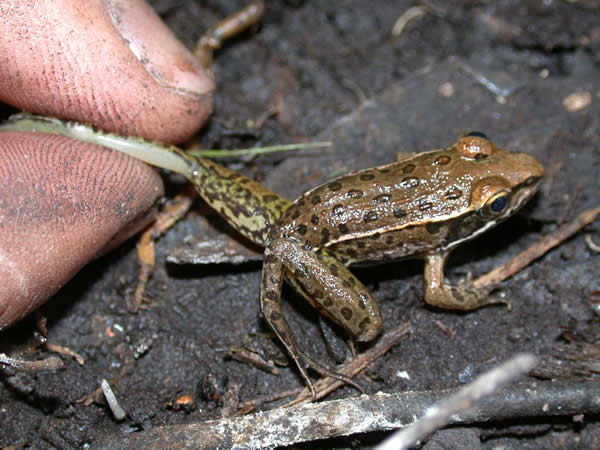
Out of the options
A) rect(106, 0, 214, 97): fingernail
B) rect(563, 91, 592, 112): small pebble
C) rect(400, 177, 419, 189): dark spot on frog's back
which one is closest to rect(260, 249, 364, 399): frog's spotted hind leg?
rect(400, 177, 419, 189): dark spot on frog's back

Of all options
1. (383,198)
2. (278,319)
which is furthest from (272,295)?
(383,198)

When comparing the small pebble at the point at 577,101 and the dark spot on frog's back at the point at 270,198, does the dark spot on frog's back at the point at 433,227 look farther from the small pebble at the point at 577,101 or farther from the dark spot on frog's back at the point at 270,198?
the small pebble at the point at 577,101

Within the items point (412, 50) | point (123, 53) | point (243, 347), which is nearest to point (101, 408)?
point (243, 347)

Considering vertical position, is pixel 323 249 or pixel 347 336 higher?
pixel 323 249

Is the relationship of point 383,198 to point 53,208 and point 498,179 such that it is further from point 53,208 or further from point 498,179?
point 53,208

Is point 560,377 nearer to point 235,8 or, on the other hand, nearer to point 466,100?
point 466,100

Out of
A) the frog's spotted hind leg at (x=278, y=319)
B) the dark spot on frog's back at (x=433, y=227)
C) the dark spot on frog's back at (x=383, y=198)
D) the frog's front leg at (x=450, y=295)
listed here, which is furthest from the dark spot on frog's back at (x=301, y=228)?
the frog's front leg at (x=450, y=295)

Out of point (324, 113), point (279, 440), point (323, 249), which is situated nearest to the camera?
point (279, 440)

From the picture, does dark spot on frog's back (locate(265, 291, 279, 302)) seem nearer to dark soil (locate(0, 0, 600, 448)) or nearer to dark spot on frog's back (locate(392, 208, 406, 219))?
dark soil (locate(0, 0, 600, 448))
